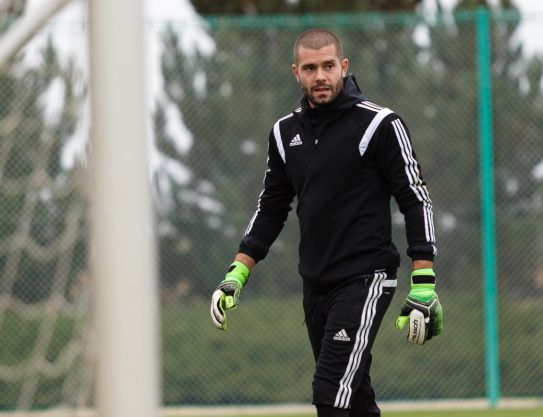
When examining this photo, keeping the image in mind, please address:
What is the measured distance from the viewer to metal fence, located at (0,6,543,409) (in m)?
9.88

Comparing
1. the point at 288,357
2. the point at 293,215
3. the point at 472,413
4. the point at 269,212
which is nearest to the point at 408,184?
the point at 269,212

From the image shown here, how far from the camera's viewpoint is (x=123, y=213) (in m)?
2.69

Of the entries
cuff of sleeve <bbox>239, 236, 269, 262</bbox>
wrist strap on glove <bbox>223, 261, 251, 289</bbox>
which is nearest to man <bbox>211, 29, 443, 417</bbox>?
wrist strap on glove <bbox>223, 261, 251, 289</bbox>

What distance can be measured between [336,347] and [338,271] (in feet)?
1.01

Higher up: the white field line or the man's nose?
the man's nose

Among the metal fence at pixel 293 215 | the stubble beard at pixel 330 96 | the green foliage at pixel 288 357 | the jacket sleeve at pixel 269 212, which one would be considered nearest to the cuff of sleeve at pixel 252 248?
the jacket sleeve at pixel 269 212

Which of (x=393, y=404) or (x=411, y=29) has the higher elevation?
(x=411, y=29)

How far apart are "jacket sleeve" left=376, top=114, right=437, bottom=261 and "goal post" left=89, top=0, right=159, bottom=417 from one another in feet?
7.16

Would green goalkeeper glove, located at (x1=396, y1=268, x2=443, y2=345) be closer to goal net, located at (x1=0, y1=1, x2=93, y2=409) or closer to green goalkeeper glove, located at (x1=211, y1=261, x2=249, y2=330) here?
green goalkeeper glove, located at (x1=211, y1=261, x2=249, y2=330)

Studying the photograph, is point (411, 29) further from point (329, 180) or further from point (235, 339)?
point (329, 180)

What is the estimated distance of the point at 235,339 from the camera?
9961 mm

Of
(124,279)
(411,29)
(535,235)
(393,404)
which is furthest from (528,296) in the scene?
(124,279)

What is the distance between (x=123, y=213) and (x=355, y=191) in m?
2.23

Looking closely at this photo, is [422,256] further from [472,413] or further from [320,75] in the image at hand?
[472,413]
